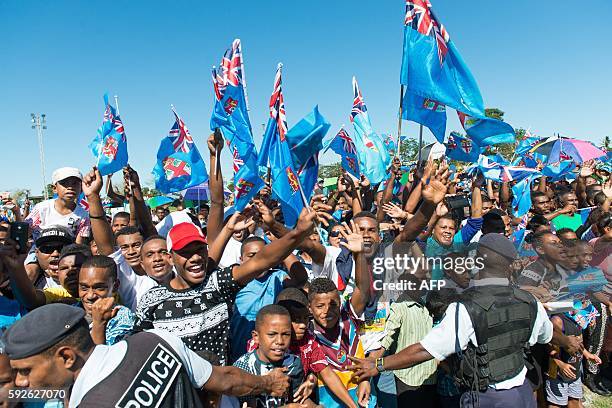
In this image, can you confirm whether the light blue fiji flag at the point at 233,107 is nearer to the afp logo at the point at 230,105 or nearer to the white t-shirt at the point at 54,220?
the afp logo at the point at 230,105

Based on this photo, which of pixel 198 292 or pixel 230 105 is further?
pixel 230 105

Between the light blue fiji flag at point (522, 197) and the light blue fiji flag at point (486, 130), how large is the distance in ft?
7.20

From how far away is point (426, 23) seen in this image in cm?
448

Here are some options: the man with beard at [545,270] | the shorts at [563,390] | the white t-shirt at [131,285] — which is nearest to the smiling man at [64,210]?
the white t-shirt at [131,285]

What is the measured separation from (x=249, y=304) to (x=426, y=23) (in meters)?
3.54

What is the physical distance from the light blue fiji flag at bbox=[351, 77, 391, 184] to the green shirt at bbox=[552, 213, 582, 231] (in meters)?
2.59

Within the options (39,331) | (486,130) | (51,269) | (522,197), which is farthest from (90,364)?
(522,197)

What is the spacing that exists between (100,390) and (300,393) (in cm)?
141

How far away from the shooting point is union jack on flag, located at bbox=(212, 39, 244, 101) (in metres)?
4.61

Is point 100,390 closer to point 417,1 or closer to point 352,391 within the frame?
point 352,391

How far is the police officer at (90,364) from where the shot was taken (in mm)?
1413

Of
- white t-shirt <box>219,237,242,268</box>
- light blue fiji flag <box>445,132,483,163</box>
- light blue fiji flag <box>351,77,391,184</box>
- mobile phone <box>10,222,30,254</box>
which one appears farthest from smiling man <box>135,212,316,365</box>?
light blue fiji flag <box>445,132,483,163</box>

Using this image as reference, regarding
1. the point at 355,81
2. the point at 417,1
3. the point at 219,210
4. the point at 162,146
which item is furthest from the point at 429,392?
the point at 355,81

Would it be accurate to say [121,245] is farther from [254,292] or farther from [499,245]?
[499,245]
